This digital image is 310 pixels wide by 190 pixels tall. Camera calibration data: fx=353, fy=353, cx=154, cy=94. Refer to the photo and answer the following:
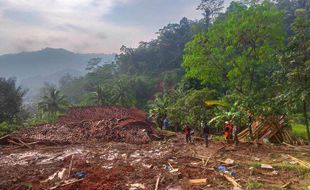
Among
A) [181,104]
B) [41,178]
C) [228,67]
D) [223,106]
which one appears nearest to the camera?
[41,178]

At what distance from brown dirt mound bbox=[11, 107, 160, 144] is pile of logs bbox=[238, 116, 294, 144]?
5.81m

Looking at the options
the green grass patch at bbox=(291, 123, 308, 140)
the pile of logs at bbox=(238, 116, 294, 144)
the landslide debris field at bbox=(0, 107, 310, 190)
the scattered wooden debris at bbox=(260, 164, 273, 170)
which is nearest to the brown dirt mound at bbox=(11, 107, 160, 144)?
the landslide debris field at bbox=(0, 107, 310, 190)

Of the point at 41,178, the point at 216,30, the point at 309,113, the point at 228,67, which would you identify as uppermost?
the point at 216,30

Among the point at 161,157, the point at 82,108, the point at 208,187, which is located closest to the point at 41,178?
the point at 161,157

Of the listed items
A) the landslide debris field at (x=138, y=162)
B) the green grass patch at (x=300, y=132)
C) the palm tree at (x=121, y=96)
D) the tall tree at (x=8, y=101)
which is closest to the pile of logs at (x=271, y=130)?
the landslide debris field at (x=138, y=162)

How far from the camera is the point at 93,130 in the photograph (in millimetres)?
22281

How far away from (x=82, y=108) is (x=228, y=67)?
12046mm

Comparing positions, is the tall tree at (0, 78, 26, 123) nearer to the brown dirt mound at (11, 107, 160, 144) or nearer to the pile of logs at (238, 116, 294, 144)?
the brown dirt mound at (11, 107, 160, 144)

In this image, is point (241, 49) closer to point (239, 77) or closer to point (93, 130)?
point (239, 77)

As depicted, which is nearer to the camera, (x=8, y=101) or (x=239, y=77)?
(x=239, y=77)

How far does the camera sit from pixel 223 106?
23.1 m

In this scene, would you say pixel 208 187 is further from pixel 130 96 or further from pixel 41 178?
pixel 130 96

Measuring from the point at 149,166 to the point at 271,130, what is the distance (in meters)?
8.22

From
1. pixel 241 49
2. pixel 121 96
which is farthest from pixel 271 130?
pixel 121 96
